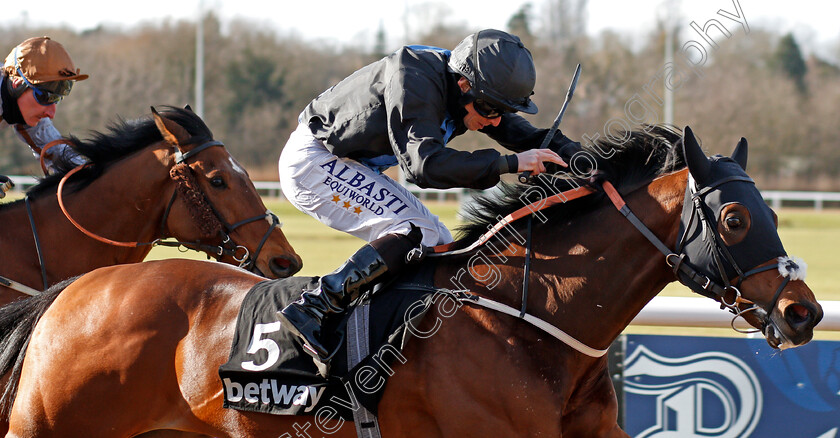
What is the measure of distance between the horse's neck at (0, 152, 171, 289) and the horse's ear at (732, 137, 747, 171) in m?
2.70

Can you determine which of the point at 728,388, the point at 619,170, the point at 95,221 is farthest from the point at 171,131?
the point at 728,388

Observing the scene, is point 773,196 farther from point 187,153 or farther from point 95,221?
point 95,221

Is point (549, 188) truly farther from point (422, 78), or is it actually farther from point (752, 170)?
point (752, 170)

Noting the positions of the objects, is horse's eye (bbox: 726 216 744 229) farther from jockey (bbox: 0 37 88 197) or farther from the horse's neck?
jockey (bbox: 0 37 88 197)

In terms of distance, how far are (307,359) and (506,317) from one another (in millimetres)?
688

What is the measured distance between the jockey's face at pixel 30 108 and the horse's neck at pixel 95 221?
49 centimetres

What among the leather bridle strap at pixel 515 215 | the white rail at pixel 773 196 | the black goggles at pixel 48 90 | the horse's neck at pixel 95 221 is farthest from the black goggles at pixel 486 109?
the white rail at pixel 773 196

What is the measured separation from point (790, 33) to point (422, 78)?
48.0 metres

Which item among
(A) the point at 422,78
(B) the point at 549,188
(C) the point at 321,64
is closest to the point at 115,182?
(A) the point at 422,78

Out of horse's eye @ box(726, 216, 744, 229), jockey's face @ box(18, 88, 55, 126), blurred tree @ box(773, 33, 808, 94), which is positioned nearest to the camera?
horse's eye @ box(726, 216, 744, 229)

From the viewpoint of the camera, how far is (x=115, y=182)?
4.27 metres

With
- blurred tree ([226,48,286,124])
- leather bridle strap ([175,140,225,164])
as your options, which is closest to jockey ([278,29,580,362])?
leather bridle strap ([175,140,225,164])

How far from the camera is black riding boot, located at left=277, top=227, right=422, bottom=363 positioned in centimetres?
281

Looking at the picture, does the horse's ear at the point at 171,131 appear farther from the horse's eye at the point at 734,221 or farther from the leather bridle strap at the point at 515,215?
the horse's eye at the point at 734,221
